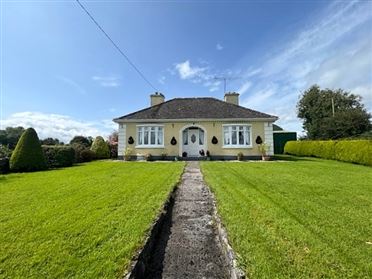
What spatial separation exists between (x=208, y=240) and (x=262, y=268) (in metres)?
1.35

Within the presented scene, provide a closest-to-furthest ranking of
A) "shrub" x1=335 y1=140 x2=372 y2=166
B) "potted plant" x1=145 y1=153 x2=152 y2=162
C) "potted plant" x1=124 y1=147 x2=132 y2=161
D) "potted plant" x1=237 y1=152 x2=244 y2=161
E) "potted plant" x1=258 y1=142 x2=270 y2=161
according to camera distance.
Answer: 1. "shrub" x1=335 y1=140 x2=372 y2=166
2. "potted plant" x1=258 y1=142 x2=270 y2=161
3. "potted plant" x1=237 y1=152 x2=244 y2=161
4. "potted plant" x1=145 y1=153 x2=152 y2=162
5. "potted plant" x1=124 y1=147 x2=132 y2=161

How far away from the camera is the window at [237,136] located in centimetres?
1909

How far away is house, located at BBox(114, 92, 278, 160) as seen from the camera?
19016mm

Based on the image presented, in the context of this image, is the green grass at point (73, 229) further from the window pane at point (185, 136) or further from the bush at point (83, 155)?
the bush at point (83, 155)

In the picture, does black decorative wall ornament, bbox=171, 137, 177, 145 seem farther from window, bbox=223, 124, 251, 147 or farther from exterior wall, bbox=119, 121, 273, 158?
window, bbox=223, 124, 251, 147

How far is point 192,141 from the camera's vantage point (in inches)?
789

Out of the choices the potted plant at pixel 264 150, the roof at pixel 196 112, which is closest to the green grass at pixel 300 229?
the potted plant at pixel 264 150

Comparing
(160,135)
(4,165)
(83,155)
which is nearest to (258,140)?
(160,135)

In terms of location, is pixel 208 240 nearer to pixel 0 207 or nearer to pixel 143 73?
pixel 0 207

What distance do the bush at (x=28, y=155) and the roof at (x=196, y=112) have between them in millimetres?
6538

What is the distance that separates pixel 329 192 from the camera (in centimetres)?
706

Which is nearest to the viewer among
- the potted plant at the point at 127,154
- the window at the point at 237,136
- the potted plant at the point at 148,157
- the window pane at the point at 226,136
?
the potted plant at the point at 148,157

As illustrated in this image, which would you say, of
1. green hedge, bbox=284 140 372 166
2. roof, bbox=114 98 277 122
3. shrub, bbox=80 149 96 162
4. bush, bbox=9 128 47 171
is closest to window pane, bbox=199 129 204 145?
roof, bbox=114 98 277 122

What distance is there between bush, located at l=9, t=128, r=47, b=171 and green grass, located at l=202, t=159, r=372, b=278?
1149 centimetres
